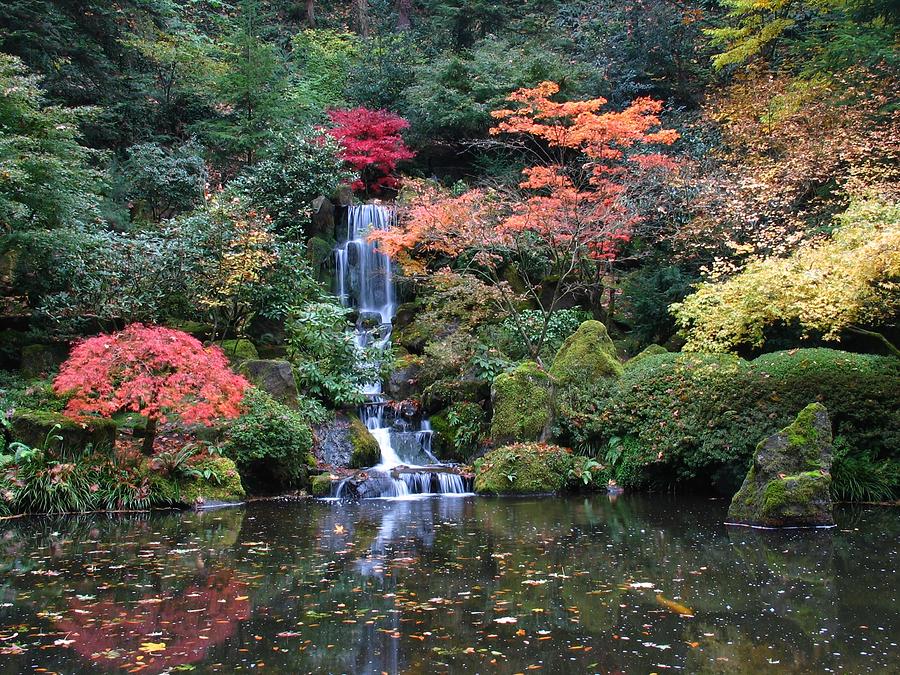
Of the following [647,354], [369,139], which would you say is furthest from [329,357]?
[369,139]

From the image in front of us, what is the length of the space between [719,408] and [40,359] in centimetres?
1184

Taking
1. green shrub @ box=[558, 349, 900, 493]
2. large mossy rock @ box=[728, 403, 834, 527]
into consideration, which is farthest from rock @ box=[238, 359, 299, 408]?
large mossy rock @ box=[728, 403, 834, 527]

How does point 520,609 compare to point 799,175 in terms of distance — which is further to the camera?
point 799,175

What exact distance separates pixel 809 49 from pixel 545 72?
7130mm

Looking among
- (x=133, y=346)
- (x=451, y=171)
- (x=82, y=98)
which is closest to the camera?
(x=133, y=346)

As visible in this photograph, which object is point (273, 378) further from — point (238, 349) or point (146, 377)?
point (146, 377)

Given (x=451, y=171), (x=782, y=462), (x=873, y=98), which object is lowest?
(x=782, y=462)

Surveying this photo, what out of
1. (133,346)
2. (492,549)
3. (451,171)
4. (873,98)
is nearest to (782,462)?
(492,549)

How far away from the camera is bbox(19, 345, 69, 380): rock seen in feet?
42.3

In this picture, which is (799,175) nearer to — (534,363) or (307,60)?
(534,363)

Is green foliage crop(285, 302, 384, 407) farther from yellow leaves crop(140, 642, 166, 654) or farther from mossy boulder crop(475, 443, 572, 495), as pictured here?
yellow leaves crop(140, 642, 166, 654)

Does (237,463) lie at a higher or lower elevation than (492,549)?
higher

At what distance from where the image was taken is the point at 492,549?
774cm

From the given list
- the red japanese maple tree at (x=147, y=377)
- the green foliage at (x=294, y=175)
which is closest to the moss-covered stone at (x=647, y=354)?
the red japanese maple tree at (x=147, y=377)
